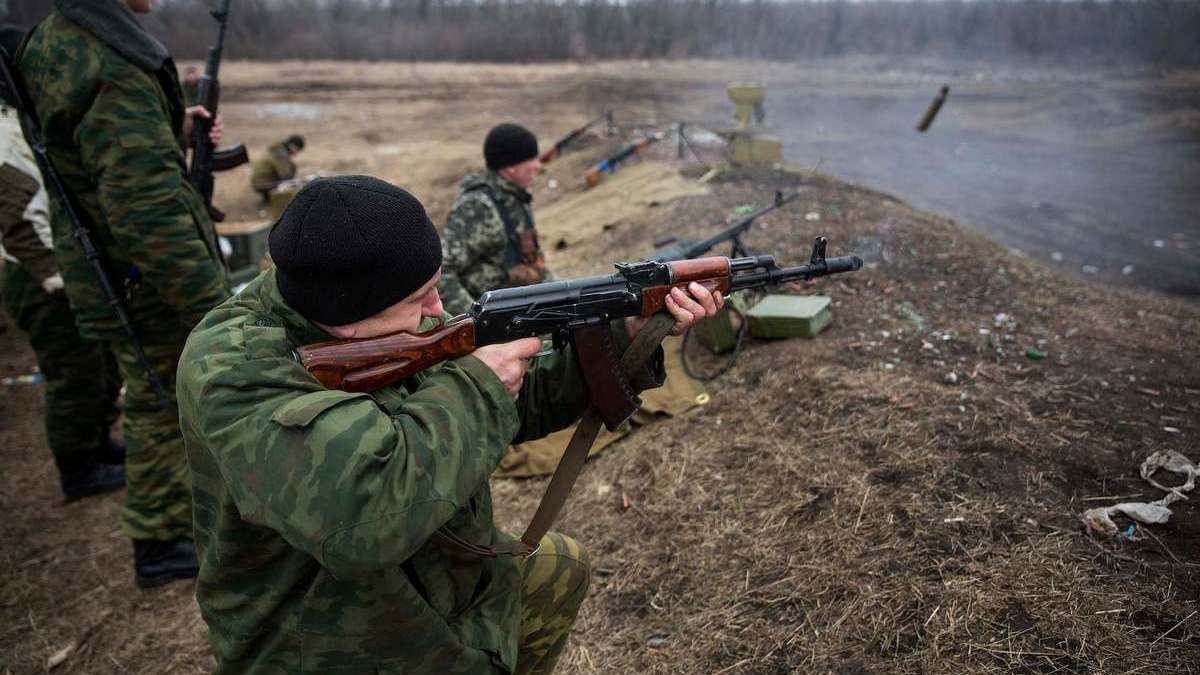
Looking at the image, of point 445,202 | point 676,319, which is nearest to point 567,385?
point 676,319

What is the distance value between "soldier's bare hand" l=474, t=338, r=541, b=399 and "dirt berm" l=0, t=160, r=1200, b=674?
1.58m

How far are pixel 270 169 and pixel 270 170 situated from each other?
0.02 meters

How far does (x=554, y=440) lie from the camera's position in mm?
4559

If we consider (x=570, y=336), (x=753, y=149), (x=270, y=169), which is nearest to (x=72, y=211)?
(x=570, y=336)

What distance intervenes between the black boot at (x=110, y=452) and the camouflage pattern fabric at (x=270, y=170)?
776 cm

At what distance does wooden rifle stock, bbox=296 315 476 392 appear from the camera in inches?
66.6

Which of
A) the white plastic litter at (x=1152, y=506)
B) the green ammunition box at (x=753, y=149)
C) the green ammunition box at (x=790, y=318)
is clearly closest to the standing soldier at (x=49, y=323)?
the green ammunition box at (x=790, y=318)

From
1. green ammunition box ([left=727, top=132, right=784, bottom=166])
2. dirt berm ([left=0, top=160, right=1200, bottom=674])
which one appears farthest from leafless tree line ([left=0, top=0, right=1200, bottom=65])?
dirt berm ([left=0, top=160, right=1200, bottom=674])

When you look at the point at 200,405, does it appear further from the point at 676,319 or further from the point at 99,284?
the point at 99,284

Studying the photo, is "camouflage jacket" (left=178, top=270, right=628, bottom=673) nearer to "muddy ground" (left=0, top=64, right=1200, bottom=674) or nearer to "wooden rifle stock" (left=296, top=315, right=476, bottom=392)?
"wooden rifle stock" (left=296, top=315, right=476, bottom=392)

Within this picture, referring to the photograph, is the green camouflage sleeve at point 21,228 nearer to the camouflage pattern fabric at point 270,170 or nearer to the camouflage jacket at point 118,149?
the camouflage jacket at point 118,149

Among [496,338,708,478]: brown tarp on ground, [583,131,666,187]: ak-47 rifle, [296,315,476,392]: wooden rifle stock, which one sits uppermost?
[296,315,476,392]: wooden rifle stock

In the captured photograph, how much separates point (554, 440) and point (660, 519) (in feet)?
3.71

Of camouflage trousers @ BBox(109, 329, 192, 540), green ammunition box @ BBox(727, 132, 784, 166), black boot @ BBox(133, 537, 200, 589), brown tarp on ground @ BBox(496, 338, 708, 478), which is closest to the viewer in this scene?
camouflage trousers @ BBox(109, 329, 192, 540)
